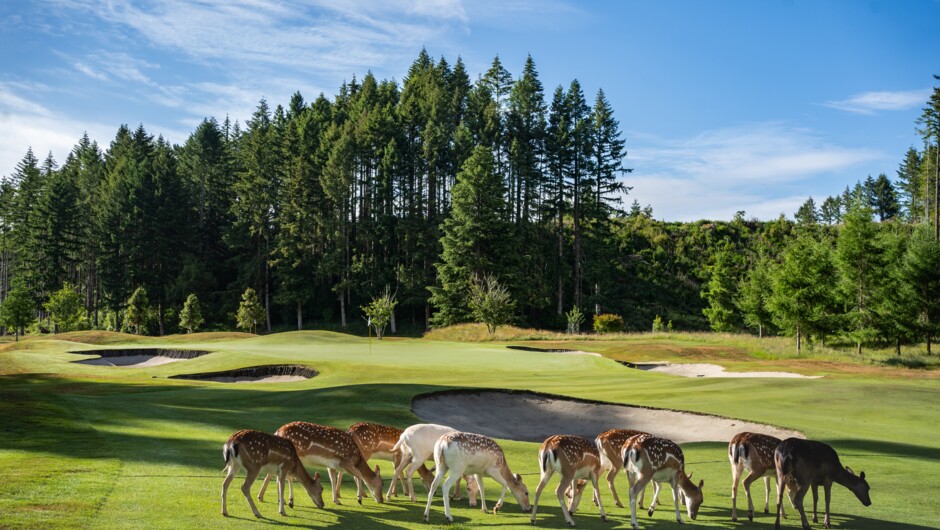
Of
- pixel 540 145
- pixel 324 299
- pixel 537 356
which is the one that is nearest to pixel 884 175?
pixel 540 145

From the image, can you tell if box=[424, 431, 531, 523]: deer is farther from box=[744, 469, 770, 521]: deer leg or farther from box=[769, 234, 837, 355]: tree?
box=[769, 234, 837, 355]: tree

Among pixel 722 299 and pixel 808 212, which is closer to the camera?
pixel 722 299

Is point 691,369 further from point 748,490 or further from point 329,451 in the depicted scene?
point 329,451

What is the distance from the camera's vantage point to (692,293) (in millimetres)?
95750

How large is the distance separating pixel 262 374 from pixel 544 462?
27.7 meters

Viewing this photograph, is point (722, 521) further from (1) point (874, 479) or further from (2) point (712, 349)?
(2) point (712, 349)

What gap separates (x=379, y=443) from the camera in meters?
14.0

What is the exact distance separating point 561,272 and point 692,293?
20092 millimetres

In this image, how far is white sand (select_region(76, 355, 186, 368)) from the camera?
44.1m

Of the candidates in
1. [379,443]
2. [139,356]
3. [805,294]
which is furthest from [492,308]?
[379,443]

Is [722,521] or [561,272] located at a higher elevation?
[561,272]

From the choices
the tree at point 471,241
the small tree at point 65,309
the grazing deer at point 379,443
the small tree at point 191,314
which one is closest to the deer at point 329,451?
the grazing deer at point 379,443

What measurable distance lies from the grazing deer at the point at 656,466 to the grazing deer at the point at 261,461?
5521 mm

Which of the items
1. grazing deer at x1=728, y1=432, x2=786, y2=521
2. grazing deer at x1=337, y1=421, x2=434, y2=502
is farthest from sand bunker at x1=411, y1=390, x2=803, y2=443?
grazing deer at x1=337, y1=421, x2=434, y2=502
